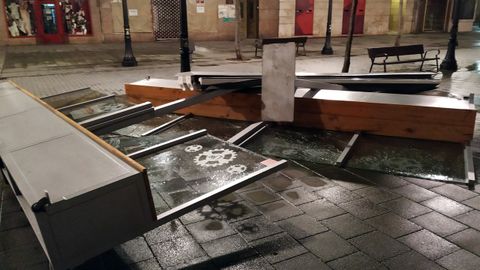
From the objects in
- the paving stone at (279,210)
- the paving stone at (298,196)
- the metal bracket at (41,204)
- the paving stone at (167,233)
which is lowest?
the paving stone at (298,196)

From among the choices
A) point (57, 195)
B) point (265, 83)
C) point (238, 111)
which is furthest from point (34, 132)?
point (238, 111)

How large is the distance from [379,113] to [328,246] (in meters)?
2.83

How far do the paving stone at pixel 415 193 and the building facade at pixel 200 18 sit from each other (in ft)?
66.7

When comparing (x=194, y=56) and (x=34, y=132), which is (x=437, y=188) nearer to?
(x=34, y=132)

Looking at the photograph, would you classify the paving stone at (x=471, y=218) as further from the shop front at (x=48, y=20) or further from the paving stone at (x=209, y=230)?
the shop front at (x=48, y=20)

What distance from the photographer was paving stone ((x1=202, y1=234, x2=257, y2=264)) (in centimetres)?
312

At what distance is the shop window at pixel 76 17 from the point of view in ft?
69.9

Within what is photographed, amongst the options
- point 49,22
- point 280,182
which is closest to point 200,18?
point 49,22

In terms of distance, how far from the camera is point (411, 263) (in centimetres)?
302

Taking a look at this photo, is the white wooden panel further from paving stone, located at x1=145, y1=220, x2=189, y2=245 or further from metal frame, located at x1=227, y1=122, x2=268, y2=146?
metal frame, located at x1=227, y1=122, x2=268, y2=146

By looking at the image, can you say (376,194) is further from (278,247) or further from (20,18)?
(20,18)

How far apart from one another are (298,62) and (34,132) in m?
12.5

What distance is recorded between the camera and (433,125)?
529 cm

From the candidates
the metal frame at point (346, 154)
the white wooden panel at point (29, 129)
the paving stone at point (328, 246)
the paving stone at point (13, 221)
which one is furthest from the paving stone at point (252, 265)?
the metal frame at point (346, 154)
